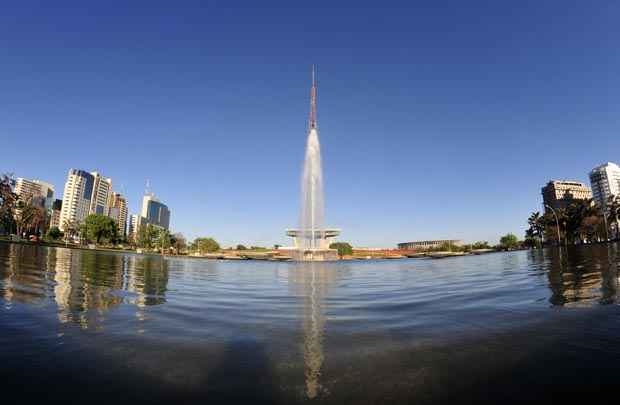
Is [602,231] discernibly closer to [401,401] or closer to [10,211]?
[401,401]

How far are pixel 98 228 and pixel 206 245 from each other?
51505 mm

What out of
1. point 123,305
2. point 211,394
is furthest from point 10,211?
point 211,394

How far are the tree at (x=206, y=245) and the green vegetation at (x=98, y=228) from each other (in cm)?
4242

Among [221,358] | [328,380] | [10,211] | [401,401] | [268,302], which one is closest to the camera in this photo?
[401,401]

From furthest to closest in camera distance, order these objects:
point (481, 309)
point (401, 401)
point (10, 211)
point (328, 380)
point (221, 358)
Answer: point (10, 211)
point (481, 309)
point (221, 358)
point (328, 380)
point (401, 401)

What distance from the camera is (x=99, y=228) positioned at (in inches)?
4451

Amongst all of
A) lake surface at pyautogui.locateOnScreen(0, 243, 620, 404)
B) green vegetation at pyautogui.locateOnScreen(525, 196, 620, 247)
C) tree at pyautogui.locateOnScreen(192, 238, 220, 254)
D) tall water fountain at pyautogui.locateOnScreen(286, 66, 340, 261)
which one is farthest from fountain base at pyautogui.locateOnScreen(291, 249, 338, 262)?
tree at pyautogui.locateOnScreen(192, 238, 220, 254)

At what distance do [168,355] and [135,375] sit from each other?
603mm

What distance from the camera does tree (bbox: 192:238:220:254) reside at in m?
156

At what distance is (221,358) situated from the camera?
365 centimetres

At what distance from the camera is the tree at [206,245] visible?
155675 mm

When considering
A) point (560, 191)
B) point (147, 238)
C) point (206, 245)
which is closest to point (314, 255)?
point (147, 238)

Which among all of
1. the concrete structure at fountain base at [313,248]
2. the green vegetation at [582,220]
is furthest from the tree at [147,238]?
the green vegetation at [582,220]

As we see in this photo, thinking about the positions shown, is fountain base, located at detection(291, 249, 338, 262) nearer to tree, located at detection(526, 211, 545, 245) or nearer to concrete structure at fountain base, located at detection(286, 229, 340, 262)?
concrete structure at fountain base, located at detection(286, 229, 340, 262)
